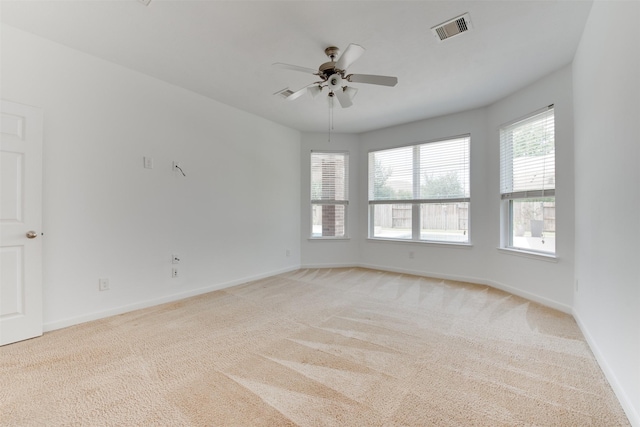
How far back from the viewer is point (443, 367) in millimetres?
2053

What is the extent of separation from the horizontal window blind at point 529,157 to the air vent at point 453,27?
1.75 metres

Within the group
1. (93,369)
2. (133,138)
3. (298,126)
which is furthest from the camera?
(298,126)

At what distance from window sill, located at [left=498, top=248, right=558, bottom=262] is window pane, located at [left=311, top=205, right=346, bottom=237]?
9.08 ft

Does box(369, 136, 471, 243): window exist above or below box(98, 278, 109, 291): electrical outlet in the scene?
above

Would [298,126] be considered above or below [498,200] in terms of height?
above

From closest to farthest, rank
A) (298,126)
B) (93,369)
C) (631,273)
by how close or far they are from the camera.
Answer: (631,273) → (93,369) → (298,126)

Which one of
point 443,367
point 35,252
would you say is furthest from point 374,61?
point 35,252

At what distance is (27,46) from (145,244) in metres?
2.10

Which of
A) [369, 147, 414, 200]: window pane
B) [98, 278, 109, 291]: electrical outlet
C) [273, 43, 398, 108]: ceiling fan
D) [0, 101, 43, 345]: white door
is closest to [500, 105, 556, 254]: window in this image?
[369, 147, 414, 200]: window pane

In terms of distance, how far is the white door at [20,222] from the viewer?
2.34m

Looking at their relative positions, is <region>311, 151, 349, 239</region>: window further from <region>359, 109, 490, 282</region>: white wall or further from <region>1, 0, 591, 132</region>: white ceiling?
<region>1, 0, 591, 132</region>: white ceiling

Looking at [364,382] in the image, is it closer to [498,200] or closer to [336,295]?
[336,295]

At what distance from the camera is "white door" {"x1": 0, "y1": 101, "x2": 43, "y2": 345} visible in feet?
7.69

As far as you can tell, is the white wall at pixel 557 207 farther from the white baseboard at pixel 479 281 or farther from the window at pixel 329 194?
the window at pixel 329 194
